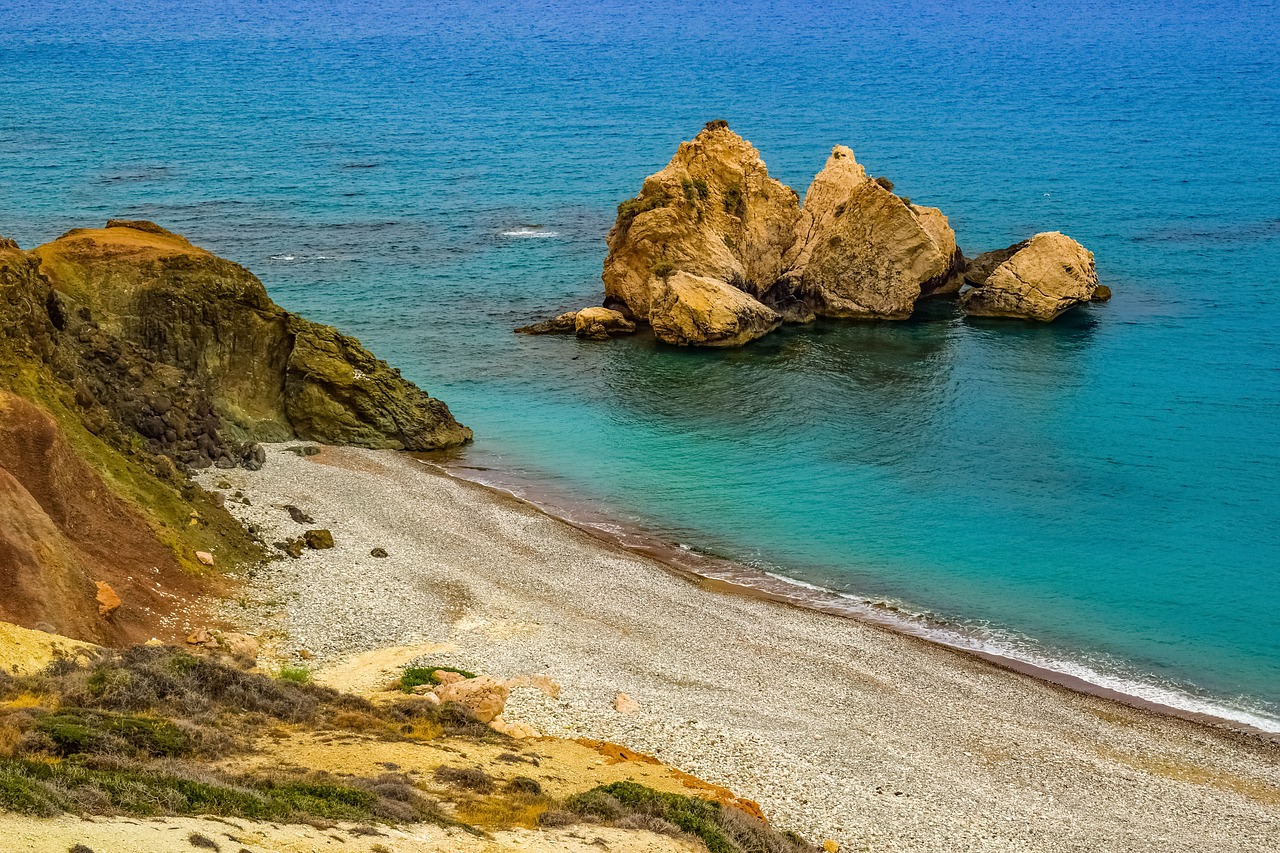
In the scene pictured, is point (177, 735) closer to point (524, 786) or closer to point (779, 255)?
point (524, 786)

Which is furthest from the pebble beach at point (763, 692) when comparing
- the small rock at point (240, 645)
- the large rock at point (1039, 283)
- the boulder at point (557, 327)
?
the large rock at point (1039, 283)

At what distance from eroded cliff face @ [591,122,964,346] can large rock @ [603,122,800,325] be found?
0.06 metres

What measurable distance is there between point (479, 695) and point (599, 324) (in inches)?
1710

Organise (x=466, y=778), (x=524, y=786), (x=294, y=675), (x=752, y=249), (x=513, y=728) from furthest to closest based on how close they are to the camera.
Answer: (x=752, y=249) < (x=294, y=675) < (x=513, y=728) < (x=524, y=786) < (x=466, y=778)

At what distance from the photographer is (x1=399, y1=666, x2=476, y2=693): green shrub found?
30.8 m

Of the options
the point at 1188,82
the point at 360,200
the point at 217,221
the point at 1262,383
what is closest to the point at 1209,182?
the point at 1262,383

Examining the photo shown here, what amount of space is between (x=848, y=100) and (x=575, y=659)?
12756 centimetres

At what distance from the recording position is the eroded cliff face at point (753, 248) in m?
70.6

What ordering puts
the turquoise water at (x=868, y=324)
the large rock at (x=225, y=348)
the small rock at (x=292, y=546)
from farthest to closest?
the large rock at (x=225, y=348)
the turquoise water at (x=868, y=324)
the small rock at (x=292, y=546)

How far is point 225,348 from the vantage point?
51.6m

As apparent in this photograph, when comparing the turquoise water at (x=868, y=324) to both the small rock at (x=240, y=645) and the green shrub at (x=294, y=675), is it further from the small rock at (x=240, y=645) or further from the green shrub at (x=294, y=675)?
the green shrub at (x=294, y=675)

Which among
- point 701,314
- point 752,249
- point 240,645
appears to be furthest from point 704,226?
point 240,645

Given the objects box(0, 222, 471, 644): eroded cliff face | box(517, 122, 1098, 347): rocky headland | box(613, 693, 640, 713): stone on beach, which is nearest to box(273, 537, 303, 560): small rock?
box(0, 222, 471, 644): eroded cliff face

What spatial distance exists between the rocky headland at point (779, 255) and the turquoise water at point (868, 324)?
83.1 inches
